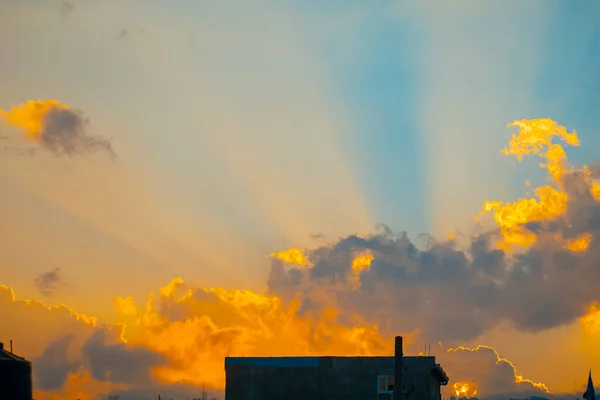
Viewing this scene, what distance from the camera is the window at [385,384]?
68.1 meters

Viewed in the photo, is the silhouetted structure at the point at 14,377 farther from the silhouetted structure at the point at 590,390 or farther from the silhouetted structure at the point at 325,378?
the silhouetted structure at the point at 590,390

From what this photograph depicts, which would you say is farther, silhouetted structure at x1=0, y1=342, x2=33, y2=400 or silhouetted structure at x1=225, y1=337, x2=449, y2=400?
silhouetted structure at x1=0, y1=342, x2=33, y2=400

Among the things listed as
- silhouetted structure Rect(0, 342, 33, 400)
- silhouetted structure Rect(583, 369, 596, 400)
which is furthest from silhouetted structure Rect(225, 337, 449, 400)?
silhouetted structure Rect(583, 369, 596, 400)

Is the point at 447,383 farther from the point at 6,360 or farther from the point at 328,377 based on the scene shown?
the point at 6,360

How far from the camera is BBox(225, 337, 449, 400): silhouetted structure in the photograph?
68312mm

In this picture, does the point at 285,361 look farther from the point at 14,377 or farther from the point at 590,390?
the point at 590,390

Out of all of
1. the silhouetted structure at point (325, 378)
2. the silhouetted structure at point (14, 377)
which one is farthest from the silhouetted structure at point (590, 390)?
the silhouetted structure at point (14, 377)

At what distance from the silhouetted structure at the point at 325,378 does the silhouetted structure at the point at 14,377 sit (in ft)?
→ 53.1

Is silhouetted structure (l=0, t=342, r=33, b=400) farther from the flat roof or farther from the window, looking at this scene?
the window

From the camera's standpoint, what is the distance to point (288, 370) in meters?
69.4

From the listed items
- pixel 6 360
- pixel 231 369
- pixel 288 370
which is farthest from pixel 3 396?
pixel 288 370

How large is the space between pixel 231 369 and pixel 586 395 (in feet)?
140

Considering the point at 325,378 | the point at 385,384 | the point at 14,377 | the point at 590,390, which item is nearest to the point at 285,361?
the point at 325,378

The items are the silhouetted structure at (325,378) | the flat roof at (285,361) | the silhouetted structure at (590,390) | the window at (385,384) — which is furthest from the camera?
the silhouetted structure at (590,390)
